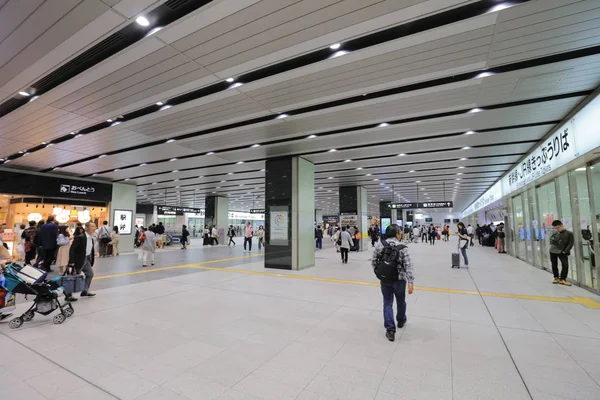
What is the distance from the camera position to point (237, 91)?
5.31m

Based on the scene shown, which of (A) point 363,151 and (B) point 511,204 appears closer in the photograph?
(A) point 363,151

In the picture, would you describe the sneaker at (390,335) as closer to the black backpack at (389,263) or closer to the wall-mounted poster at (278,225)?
the black backpack at (389,263)

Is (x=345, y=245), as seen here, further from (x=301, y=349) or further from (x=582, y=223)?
(x=301, y=349)

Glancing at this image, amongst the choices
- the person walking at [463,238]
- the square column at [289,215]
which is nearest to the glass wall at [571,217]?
the person walking at [463,238]

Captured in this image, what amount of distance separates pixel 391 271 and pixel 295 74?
3.51 metres

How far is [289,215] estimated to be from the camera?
9.99 m

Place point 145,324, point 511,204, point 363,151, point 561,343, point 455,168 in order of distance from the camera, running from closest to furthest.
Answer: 1. point 561,343
2. point 145,324
3. point 363,151
4. point 455,168
5. point 511,204

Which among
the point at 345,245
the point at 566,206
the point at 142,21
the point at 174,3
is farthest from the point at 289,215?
the point at 566,206

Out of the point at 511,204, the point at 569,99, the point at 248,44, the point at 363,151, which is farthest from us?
the point at 511,204

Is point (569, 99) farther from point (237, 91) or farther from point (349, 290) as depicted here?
point (237, 91)

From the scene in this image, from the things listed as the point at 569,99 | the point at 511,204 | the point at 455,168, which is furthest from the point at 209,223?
the point at 569,99

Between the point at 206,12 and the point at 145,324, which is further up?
the point at 206,12

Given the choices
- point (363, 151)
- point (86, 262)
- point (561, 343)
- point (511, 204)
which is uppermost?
point (363, 151)

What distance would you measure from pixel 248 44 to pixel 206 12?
72cm
